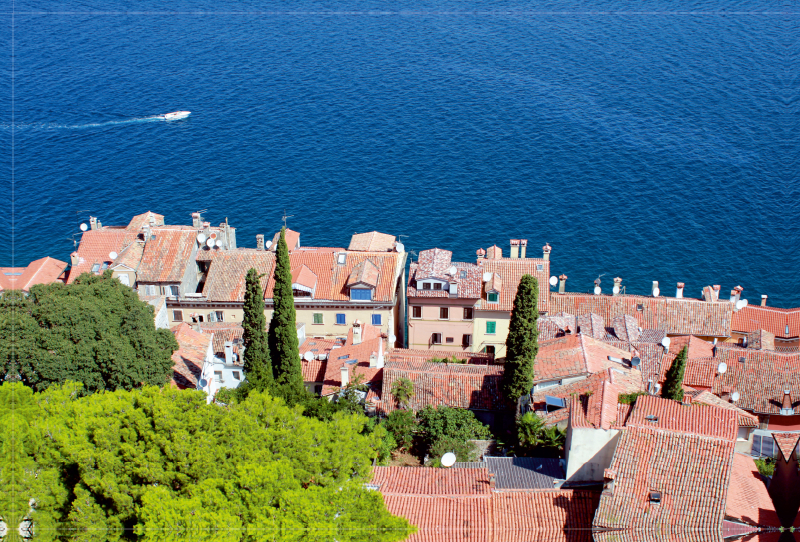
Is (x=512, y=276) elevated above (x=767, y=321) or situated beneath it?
elevated above

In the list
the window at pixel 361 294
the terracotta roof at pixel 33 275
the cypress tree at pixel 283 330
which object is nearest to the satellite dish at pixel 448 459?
the cypress tree at pixel 283 330

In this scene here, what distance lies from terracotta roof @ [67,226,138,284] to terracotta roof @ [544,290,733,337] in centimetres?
4410

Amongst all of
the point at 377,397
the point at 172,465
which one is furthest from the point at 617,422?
the point at 172,465

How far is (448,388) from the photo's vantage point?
54.3 metres

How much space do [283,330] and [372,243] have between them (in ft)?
84.2

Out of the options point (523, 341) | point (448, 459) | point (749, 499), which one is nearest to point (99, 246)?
point (523, 341)

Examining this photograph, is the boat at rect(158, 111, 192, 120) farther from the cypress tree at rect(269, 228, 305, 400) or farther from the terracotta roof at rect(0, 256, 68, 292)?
the cypress tree at rect(269, 228, 305, 400)

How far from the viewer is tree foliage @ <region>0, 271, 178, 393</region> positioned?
48500mm

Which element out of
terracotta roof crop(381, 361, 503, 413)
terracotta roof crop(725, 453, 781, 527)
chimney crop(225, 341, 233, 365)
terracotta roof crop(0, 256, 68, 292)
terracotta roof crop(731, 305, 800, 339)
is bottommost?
terracotta roof crop(725, 453, 781, 527)

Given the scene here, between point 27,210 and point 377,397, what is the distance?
267ft

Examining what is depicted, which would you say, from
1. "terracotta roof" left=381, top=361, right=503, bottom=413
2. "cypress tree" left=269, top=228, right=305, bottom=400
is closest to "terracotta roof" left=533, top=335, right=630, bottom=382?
"terracotta roof" left=381, top=361, right=503, bottom=413

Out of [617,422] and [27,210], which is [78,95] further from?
[617,422]

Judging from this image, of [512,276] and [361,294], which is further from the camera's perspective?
[512,276]

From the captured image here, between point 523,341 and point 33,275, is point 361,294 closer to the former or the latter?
point 523,341
